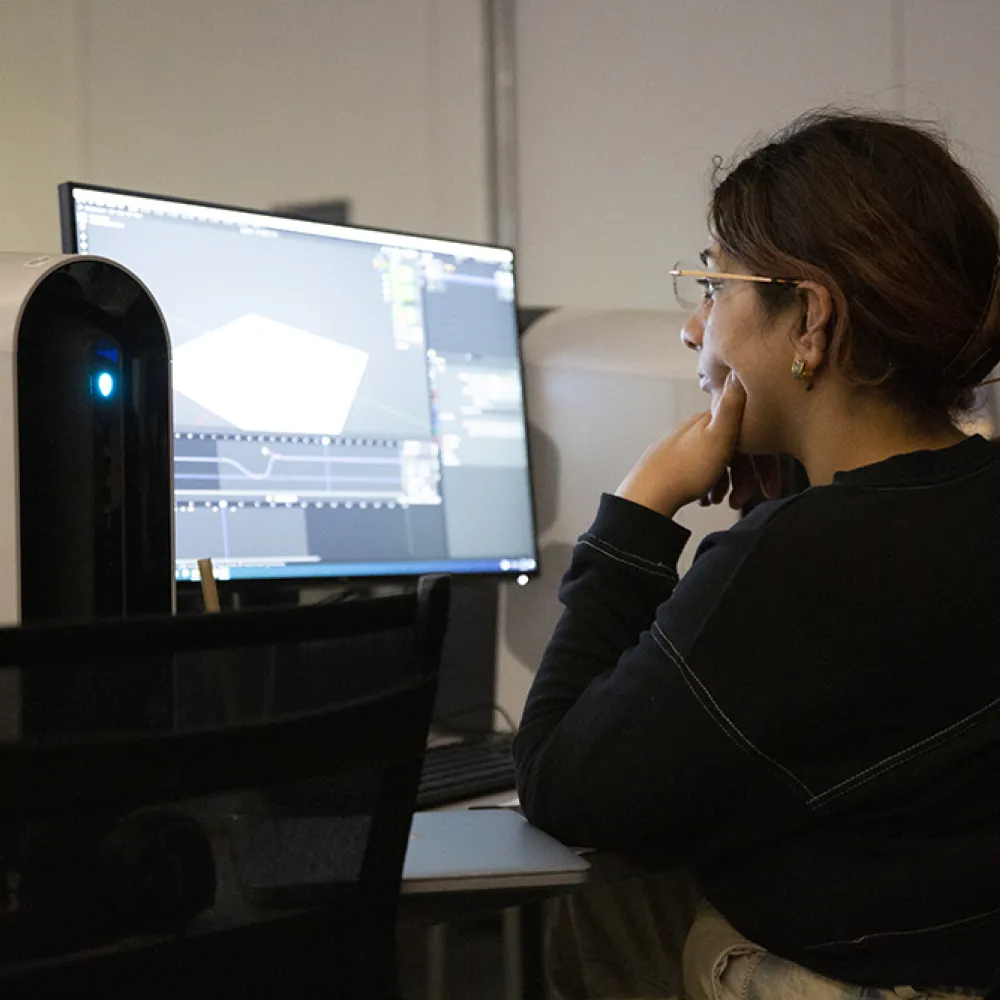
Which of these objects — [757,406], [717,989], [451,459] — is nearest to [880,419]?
[757,406]

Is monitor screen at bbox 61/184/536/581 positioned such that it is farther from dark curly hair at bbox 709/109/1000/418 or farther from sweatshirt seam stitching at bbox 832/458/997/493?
sweatshirt seam stitching at bbox 832/458/997/493

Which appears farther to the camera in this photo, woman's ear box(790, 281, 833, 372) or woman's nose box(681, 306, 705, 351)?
woman's nose box(681, 306, 705, 351)

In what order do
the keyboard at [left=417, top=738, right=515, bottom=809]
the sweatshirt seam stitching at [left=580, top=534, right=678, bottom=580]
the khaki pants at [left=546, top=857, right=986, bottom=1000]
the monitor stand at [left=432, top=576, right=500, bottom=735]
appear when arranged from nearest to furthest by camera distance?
the sweatshirt seam stitching at [left=580, top=534, right=678, bottom=580]
the keyboard at [left=417, top=738, right=515, bottom=809]
the khaki pants at [left=546, top=857, right=986, bottom=1000]
the monitor stand at [left=432, top=576, right=500, bottom=735]

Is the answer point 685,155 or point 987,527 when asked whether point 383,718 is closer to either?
point 987,527

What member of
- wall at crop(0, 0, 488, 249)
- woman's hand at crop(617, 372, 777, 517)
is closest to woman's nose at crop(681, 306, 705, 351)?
woman's hand at crop(617, 372, 777, 517)

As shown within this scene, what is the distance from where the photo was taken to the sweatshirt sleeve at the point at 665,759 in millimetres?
950

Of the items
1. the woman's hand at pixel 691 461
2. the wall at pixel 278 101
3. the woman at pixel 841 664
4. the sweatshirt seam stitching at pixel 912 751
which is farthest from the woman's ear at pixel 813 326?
the wall at pixel 278 101

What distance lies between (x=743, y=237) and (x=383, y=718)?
606 millimetres

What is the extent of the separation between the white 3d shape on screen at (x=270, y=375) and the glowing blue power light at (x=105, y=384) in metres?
0.42

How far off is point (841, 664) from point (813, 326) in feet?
1.04

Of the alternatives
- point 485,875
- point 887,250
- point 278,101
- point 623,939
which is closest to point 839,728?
point 485,875

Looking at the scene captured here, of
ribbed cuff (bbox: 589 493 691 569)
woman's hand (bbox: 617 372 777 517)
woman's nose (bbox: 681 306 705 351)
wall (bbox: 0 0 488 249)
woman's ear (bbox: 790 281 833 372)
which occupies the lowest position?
ribbed cuff (bbox: 589 493 691 569)

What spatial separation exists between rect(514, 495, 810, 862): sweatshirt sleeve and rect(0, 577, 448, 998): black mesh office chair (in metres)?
0.22

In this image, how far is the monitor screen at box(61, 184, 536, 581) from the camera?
4.75 ft
